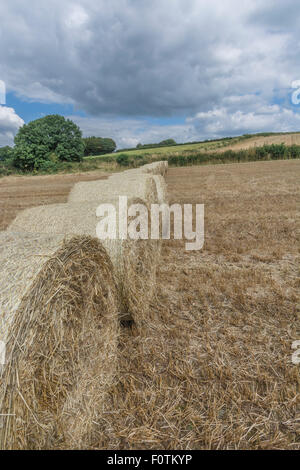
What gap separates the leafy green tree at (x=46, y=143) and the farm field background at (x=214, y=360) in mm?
33469

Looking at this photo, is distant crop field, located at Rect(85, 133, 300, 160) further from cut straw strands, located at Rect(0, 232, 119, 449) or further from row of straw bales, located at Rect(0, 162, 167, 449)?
cut straw strands, located at Rect(0, 232, 119, 449)

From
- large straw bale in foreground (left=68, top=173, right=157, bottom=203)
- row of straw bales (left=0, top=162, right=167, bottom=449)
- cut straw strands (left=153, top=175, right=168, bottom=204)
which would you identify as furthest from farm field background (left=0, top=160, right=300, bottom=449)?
cut straw strands (left=153, top=175, right=168, bottom=204)

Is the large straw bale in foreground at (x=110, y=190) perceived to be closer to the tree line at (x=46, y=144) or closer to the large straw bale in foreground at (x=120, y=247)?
the large straw bale in foreground at (x=120, y=247)

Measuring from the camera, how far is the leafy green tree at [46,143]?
33.4m

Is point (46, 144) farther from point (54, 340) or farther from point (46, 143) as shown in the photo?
point (54, 340)

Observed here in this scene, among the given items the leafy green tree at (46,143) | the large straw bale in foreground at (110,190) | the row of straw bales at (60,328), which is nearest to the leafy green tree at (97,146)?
the leafy green tree at (46,143)

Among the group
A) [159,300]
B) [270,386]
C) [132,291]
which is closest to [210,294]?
[159,300]

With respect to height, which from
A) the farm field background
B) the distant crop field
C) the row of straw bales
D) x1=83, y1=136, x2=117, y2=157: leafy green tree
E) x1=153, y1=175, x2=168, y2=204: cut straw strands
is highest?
x1=83, y1=136, x2=117, y2=157: leafy green tree

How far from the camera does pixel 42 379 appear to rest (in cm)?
171

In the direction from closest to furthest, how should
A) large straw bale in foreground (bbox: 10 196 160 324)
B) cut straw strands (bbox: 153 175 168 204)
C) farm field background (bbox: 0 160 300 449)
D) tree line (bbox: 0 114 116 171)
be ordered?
farm field background (bbox: 0 160 300 449)
large straw bale in foreground (bbox: 10 196 160 324)
cut straw strands (bbox: 153 175 168 204)
tree line (bbox: 0 114 116 171)

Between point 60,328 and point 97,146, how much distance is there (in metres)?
67.6

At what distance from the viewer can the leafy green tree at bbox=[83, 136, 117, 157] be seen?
2498 inches

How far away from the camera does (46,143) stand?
34562mm

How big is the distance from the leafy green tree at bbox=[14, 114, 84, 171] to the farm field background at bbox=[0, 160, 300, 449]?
110 feet
